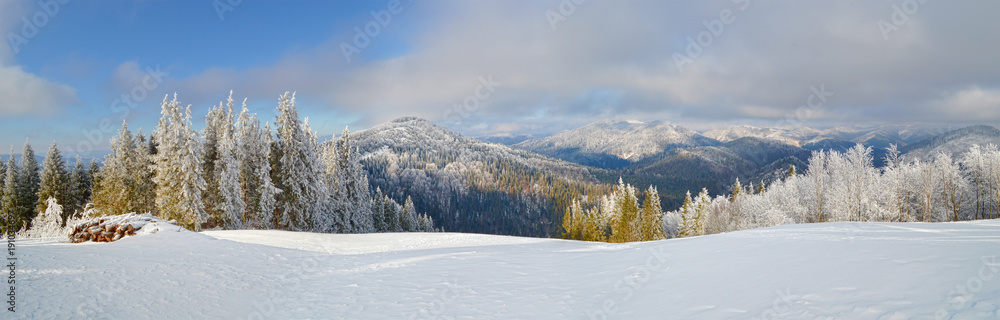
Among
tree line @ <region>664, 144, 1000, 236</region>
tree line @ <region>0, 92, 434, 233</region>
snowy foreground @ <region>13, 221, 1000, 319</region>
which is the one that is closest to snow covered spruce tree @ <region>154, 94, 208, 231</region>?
tree line @ <region>0, 92, 434, 233</region>

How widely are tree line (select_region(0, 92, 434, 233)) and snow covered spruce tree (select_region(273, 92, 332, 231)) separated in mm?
75

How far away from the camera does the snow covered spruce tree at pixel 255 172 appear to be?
25.6 meters

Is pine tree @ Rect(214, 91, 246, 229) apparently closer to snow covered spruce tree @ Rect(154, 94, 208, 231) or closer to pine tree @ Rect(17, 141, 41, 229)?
snow covered spruce tree @ Rect(154, 94, 208, 231)

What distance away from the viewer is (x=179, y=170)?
2400 cm

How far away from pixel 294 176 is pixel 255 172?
9.17ft

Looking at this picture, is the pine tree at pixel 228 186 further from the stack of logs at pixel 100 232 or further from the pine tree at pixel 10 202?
the pine tree at pixel 10 202

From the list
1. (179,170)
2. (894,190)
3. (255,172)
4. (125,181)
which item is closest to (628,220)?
(894,190)

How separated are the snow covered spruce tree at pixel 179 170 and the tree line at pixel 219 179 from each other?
6 cm

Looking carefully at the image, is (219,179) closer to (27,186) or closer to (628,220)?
(27,186)

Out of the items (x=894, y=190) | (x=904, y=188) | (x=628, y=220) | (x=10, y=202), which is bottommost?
(x=628, y=220)

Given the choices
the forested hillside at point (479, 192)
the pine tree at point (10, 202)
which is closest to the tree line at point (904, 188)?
the pine tree at point (10, 202)

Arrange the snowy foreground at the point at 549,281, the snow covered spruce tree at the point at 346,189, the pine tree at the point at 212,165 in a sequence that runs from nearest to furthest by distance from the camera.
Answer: the snowy foreground at the point at 549,281
the pine tree at the point at 212,165
the snow covered spruce tree at the point at 346,189

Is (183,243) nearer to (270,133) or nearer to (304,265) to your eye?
(304,265)

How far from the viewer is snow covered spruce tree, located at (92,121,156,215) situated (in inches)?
1169
